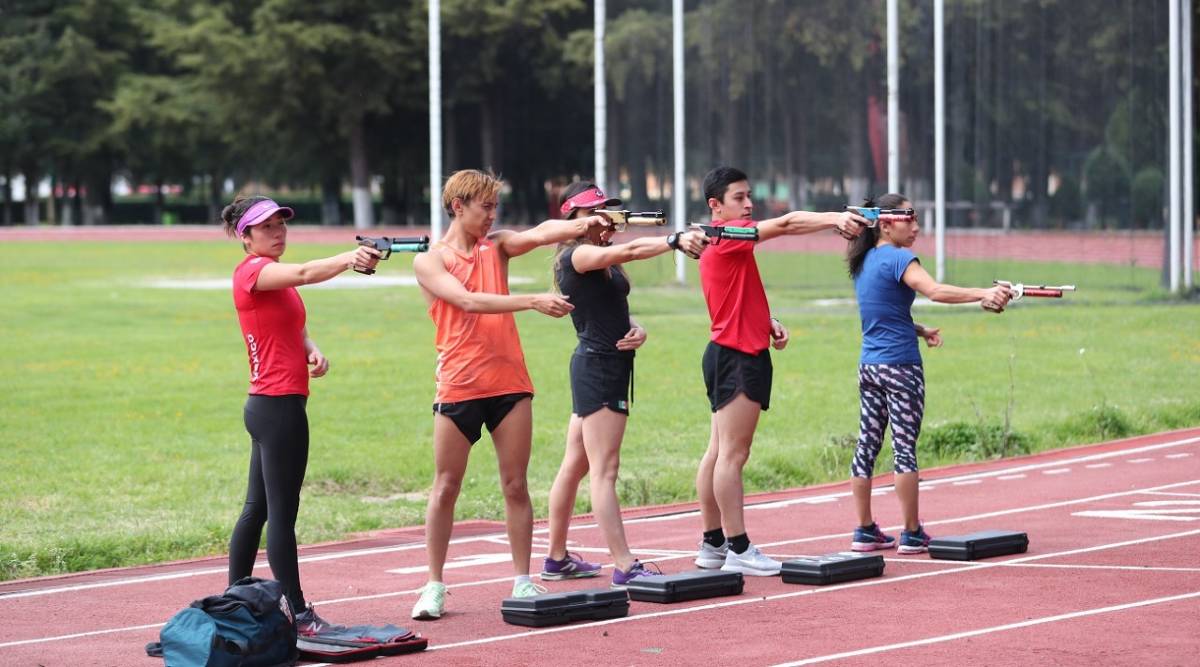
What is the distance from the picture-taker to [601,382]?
9.82 metres

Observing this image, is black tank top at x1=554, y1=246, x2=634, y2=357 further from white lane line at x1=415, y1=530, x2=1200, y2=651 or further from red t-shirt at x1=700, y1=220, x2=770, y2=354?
white lane line at x1=415, y1=530, x2=1200, y2=651

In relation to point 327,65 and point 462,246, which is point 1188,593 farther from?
point 327,65

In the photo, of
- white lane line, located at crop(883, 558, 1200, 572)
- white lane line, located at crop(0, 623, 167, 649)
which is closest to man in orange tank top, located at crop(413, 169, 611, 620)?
white lane line, located at crop(0, 623, 167, 649)

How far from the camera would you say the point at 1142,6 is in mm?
31094

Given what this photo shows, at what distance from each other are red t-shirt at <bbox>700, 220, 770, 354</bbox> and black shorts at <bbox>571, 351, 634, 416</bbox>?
0.61 m

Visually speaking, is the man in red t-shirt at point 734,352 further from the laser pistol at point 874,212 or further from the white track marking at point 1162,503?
the white track marking at point 1162,503

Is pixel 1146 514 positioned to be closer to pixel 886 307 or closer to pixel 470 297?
pixel 886 307

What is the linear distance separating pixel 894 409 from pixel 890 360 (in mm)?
296

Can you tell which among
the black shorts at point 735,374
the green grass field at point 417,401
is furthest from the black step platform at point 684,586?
the green grass field at point 417,401

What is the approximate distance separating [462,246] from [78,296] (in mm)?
31373

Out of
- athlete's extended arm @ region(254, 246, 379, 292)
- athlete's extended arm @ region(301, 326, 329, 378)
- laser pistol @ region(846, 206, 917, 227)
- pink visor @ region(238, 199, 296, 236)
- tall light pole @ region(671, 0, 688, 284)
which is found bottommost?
athlete's extended arm @ region(301, 326, 329, 378)

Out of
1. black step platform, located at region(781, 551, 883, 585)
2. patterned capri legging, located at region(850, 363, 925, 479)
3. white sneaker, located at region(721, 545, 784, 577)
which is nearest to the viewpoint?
black step platform, located at region(781, 551, 883, 585)

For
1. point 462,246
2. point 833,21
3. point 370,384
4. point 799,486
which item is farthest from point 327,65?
point 462,246

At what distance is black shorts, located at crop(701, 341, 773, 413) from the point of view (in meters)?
10.1
